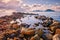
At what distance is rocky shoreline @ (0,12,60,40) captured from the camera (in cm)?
205

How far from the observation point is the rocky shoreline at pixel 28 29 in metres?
2.05

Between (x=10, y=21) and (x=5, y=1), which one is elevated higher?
(x=5, y=1)

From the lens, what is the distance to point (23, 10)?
87.2 inches

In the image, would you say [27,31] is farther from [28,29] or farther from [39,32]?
[39,32]

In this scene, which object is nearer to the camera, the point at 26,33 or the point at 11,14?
the point at 26,33

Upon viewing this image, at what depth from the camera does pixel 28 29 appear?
2.09 m

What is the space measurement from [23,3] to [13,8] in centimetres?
19

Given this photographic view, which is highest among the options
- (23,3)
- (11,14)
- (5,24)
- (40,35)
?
(23,3)

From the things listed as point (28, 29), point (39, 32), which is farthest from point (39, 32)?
point (28, 29)

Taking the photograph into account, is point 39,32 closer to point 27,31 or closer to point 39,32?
point 39,32

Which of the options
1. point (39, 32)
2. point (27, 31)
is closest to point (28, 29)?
point (27, 31)

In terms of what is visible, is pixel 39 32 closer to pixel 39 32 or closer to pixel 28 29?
pixel 39 32

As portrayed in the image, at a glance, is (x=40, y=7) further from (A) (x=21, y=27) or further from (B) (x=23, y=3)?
(A) (x=21, y=27)

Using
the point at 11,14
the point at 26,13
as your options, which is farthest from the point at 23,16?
the point at 11,14
